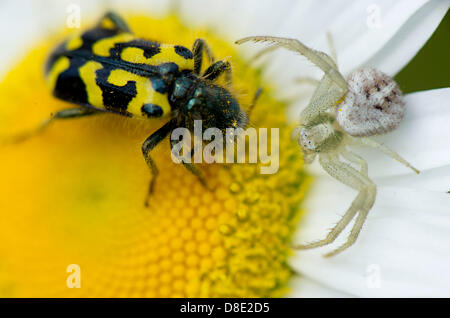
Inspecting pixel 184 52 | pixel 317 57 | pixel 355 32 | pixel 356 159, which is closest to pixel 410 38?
pixel 355 32

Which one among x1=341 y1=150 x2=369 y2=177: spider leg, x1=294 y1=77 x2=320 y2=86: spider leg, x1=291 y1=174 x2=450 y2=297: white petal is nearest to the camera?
x1=291 y1=174 x2=450 y2=297: white petal

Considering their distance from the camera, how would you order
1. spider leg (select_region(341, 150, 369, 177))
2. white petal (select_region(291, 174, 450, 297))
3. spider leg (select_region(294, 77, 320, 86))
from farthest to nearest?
spider leg (select_region(294, 77, 320, 86))
spider leg (select_region(341, 150, 369, 177))
white petal (select_region(291, 174, 450, 297))

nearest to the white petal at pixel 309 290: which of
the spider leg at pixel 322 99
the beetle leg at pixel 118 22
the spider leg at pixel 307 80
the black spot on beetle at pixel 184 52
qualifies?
the spider leg at pixel 322 99

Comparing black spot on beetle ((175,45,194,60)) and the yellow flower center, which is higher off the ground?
black spot on beetle ((175,45,194,60))

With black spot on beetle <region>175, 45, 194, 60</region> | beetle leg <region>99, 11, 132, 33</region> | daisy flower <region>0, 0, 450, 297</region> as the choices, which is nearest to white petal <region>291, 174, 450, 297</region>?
daisy flower <region>0, 0, 450, 297</region>

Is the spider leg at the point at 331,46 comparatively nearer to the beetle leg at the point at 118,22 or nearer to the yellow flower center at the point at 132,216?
the yellow flower center at the point at 132,216

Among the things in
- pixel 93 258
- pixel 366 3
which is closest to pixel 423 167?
pixel 366 3

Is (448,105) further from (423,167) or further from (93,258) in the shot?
(93,258)

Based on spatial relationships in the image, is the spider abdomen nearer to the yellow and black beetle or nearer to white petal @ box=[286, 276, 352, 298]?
the yellow and black beetle

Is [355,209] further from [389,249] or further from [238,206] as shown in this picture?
[238,206]
